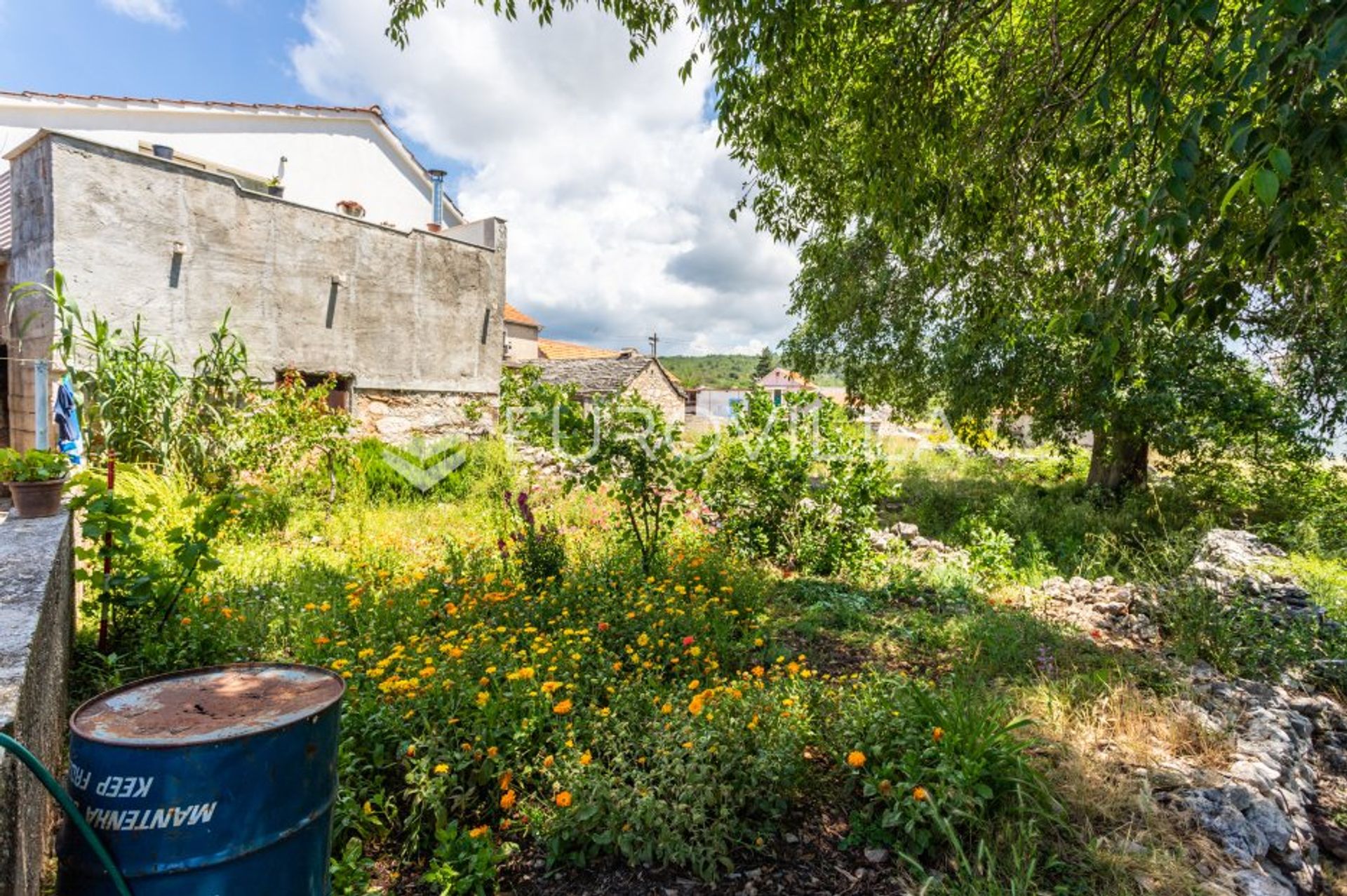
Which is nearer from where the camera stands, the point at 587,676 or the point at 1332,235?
the point at 587,676

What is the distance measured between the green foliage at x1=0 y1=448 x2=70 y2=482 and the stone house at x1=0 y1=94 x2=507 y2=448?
2.80 m

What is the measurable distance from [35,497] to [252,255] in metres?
6.46

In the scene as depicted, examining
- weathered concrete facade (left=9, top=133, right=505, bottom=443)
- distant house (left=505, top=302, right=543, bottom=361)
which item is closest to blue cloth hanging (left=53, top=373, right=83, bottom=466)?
weathered concrete facade (left=9, top=133, right=505, bottom=443)

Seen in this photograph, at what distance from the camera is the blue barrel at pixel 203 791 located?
4.63 feet

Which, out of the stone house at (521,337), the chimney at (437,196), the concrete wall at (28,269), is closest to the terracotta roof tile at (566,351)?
the stone house at (521,337)

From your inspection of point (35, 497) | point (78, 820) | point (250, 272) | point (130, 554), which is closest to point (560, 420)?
point (130, 554)

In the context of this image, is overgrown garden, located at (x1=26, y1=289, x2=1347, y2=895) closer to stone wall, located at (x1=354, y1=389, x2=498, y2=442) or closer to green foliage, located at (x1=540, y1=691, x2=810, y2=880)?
green foliage, located at (x1=540, y1=691, x2=810, y2=880)

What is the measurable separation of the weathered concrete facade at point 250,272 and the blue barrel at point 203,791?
8.31 metres

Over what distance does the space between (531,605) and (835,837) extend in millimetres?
2267

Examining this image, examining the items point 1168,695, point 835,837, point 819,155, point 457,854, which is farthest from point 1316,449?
point 457,854

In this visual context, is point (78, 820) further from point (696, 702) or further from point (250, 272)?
point (250, 272)

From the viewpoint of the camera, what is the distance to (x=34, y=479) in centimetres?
354

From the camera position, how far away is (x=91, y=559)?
3422mm

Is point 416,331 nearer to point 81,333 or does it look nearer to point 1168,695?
point 81,333
